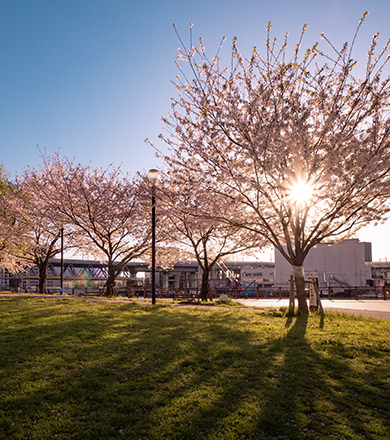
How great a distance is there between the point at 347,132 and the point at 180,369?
10.4 metres

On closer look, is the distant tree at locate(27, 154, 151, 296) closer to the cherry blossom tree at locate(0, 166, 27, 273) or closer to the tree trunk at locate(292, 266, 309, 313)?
the cherry blossom tree at locate(0, 166, 27, 273)

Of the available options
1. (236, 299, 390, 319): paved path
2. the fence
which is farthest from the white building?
(236, 299, 390, 319): paved path

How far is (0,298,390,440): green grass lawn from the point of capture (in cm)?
407

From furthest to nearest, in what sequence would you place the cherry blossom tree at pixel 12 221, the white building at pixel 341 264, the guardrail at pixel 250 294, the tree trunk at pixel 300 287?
the white building at pixel 341 264 < the guardrail at pixel 250 294 < the cherry blossom tree at pixel 12 221 < the tree trunk at pixel 300 287

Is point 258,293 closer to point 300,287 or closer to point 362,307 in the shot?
point 362,307

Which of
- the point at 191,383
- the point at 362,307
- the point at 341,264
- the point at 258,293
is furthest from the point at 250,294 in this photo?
the point at 341,264

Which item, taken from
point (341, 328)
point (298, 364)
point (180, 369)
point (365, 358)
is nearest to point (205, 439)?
point (180, 369)

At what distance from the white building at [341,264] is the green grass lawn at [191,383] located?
59.6m

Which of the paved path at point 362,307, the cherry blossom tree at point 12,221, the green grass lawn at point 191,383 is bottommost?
the paved path at point 362,307

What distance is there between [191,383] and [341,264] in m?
67.6

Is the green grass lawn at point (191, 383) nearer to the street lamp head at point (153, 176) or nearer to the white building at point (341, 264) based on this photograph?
the street lamp head at point (153, 176)

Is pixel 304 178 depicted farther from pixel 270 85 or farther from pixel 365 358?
pixel 365 358

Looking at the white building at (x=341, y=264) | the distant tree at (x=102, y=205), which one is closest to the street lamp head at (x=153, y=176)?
the distant tree at (x=102, y=205)

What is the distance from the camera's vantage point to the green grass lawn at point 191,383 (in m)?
4.07
